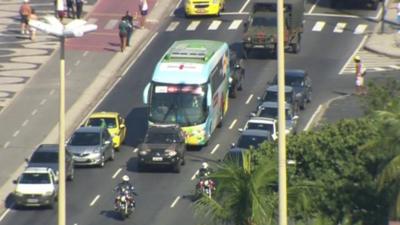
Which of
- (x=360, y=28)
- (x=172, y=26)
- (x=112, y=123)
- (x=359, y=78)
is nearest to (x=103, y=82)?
(x=112, y=123)

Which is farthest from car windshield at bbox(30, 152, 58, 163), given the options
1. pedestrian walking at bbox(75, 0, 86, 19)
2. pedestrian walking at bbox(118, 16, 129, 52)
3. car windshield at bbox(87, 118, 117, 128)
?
pedestrian walking at bbox(75, 0, 86, 19)

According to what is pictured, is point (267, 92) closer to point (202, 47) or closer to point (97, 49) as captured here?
point (202, 47)

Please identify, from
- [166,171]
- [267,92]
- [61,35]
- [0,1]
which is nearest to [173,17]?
[0,1]

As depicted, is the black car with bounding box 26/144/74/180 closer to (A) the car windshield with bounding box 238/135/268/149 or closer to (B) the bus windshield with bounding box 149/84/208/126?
(B) the bus windshield with bounding box 149/84/208/126

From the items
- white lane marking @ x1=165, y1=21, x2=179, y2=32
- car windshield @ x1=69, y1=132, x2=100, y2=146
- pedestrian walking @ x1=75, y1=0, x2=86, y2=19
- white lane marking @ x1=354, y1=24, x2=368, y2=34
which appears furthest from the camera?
pedestrian walking @ x1=75, y1=0, x2=86, y2=19

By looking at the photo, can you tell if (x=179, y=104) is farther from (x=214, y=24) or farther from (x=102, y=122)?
(x=214, y=24)
